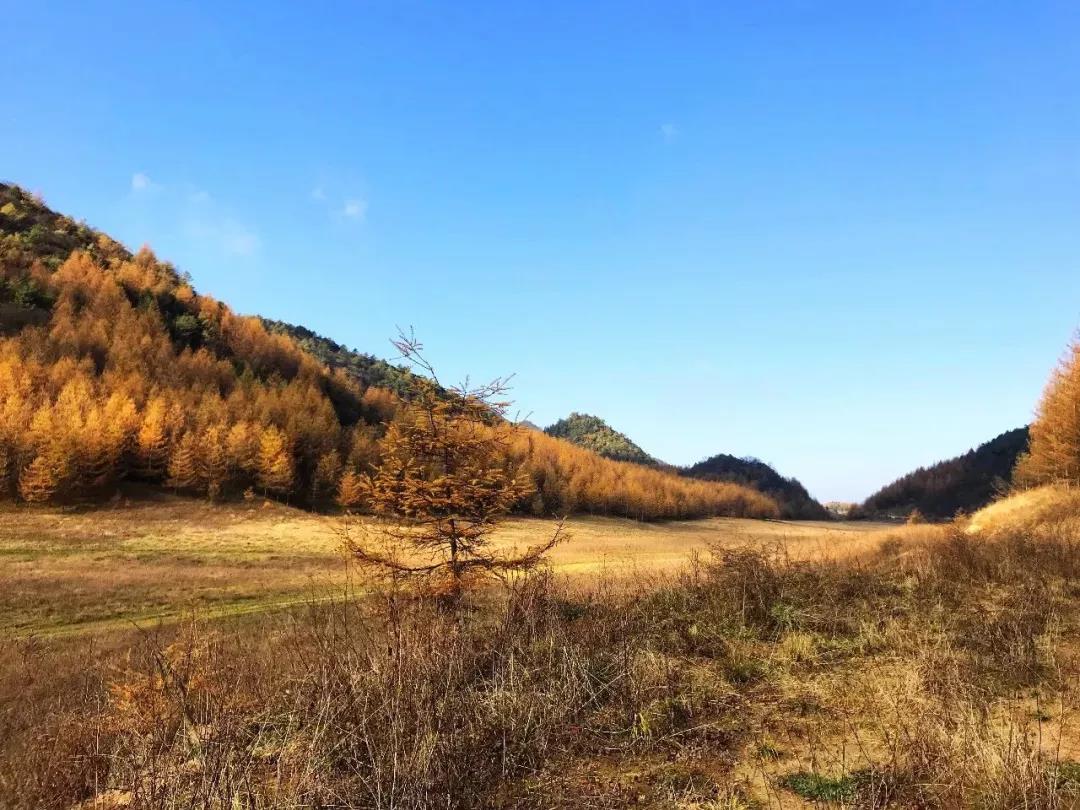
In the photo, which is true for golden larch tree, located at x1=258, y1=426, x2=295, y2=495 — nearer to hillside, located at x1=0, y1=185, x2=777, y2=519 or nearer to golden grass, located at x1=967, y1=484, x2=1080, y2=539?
hillside, located at x1=0, y1=185, x2=777, y2=519

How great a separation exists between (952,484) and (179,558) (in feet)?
598

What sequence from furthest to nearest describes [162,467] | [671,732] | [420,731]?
[162,467] < [671,732] < [420,731]

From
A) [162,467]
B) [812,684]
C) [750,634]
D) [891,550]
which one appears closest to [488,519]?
[750,634]

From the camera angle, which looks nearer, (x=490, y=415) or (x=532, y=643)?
(x=532, y=643)

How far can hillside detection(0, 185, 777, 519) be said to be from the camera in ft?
190

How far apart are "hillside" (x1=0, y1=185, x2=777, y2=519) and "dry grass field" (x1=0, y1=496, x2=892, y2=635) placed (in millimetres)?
5471

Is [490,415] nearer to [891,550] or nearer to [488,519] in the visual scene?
[488,519]

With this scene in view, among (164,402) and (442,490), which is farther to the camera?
(164,402)

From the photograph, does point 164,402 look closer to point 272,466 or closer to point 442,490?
point 272,466

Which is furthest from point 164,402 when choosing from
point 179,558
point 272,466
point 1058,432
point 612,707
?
point 1058,432

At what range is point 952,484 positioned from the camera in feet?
526

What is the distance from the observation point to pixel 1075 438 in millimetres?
36188

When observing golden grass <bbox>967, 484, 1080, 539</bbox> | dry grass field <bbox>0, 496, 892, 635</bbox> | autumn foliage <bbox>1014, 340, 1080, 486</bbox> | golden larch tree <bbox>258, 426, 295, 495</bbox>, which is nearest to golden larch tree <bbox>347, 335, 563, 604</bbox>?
dry grass field <bbox>0, 496, 892, 635</bbox>

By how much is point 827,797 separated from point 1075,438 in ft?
146
